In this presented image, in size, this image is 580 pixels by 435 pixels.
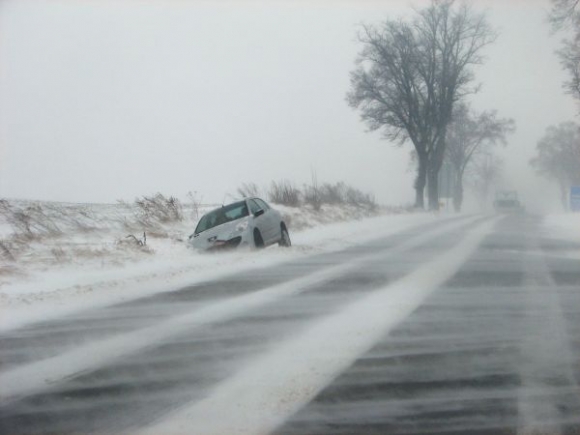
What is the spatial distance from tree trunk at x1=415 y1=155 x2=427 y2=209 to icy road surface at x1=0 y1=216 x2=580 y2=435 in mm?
40012

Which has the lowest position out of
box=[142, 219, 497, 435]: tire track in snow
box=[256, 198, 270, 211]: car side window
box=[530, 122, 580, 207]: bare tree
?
box=[142, 219, 497, 435]: tire track in snow

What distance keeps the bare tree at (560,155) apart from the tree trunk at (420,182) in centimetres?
1254

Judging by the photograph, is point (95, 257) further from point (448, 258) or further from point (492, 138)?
point (492, 138)

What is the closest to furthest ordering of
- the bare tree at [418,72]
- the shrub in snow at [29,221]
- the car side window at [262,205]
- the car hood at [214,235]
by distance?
1. the shrub in snow at [29,221]
2. the car hood at [214,235]
3. the car side window at [262,205]
4. the bare tree at [418,72]

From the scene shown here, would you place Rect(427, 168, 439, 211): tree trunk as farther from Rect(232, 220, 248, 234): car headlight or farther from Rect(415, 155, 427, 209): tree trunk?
Rect(232, 220, 248, 234): car headlight

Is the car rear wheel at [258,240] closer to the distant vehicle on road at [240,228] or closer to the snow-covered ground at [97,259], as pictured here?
the distant vehicle on road at [240,228]

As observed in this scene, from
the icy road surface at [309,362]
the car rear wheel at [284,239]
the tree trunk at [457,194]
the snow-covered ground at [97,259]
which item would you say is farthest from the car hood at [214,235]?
the tree trunk at [457,194]

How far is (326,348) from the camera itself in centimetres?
669

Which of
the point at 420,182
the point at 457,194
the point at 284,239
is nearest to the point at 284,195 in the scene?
the point at 284,239

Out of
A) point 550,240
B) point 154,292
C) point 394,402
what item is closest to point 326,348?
point 394,402

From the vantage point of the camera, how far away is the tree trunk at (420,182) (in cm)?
5038

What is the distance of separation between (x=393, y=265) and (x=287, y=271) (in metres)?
1.99

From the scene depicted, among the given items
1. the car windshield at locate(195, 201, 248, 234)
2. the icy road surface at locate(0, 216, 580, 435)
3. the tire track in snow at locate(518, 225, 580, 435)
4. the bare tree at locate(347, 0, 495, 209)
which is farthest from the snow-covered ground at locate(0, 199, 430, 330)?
the bare tree at locate(347, 0, 495, 209)

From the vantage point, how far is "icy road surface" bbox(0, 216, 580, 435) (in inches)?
193
